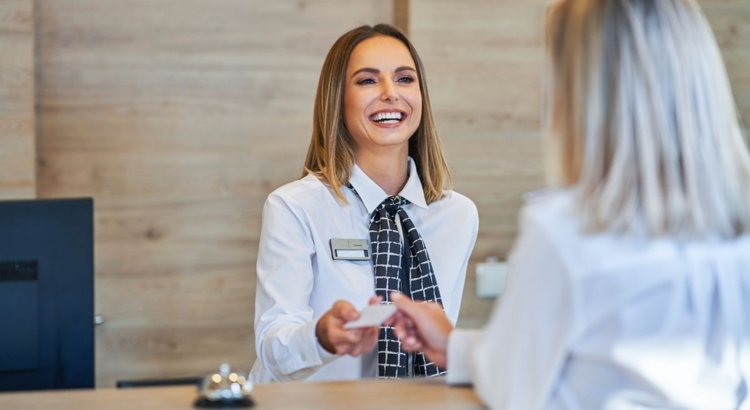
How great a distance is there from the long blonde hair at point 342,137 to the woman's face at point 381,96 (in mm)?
26

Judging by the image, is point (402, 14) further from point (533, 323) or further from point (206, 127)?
point (533, 323)

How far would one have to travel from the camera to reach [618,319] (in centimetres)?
139

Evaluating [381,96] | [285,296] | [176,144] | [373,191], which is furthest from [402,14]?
[285,296]

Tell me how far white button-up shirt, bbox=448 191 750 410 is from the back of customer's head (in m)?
0.04

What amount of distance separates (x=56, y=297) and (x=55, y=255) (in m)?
0.08

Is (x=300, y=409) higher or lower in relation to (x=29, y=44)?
lower

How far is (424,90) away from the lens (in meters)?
2.87

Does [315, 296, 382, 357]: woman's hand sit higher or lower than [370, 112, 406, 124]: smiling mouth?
lower

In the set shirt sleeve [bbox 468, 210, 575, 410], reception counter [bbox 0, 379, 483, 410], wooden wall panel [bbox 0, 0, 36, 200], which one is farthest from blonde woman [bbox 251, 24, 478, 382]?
wooden wall panel [bbox 0, 0, 36, 200]

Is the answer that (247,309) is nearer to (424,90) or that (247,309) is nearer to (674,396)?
(424,90)

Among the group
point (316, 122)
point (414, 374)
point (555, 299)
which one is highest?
point (316, 122)

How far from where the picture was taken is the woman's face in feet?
9.02

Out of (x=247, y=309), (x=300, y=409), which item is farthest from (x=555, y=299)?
(x=247, y=309)

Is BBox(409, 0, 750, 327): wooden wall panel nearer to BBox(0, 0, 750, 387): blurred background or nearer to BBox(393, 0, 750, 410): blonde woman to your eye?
BBox(0, 0, 750, 387): blurred background
